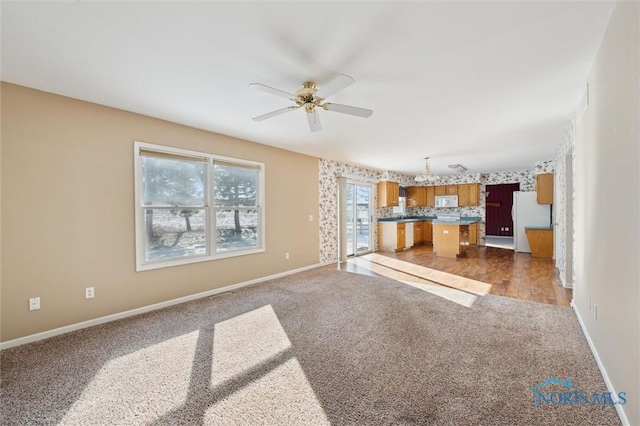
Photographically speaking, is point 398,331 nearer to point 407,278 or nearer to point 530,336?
point 530,336

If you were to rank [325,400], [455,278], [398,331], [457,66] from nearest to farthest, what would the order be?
[325,400], [457,66], [398,331], [455,278]

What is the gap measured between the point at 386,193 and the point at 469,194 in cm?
299

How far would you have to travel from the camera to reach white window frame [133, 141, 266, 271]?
324 centimetres

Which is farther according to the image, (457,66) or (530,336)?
(530,336)

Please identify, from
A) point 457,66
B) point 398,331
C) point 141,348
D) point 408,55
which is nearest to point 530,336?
point 398,331

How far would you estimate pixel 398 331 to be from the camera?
2.71m

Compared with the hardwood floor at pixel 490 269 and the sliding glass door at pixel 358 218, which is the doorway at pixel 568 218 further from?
the sliding glass door at pixel 358 218

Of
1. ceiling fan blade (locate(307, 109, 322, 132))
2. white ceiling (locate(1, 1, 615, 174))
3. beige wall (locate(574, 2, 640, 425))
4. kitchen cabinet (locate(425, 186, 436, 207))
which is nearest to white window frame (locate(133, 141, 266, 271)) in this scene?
white ceiling (locate(1, 1, 615, 174))

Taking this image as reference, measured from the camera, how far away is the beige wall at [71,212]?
2492mm

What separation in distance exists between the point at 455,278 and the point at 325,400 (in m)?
3.74

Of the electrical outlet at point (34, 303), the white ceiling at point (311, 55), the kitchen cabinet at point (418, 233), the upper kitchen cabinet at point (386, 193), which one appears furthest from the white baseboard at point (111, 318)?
the kitchen cabinet at point (418, 233)

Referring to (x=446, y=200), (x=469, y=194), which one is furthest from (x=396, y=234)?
(x=469, y=194)

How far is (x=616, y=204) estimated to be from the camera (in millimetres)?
1644

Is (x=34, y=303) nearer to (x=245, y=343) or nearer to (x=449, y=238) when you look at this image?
(x=245, y=343)
